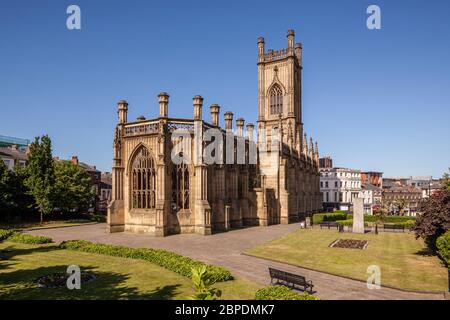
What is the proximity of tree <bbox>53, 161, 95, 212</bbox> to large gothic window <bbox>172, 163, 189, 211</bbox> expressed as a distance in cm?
2221

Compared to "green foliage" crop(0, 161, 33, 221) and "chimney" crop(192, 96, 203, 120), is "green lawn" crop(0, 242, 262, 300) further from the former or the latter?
"green foliage" crop(0, 161, 33, 221)

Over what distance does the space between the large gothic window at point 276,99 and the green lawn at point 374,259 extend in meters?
45.1

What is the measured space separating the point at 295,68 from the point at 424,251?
56689mm

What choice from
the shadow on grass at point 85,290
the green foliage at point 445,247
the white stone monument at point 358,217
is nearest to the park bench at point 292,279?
the shadow on grass at point 85,290

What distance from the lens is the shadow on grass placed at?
14281 millimetres

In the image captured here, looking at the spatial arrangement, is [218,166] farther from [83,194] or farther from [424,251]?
[83,194]

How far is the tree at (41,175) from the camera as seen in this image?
45156mm

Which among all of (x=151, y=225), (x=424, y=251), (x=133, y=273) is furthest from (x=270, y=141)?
(x=133, y=273)

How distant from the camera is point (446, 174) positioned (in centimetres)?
3388

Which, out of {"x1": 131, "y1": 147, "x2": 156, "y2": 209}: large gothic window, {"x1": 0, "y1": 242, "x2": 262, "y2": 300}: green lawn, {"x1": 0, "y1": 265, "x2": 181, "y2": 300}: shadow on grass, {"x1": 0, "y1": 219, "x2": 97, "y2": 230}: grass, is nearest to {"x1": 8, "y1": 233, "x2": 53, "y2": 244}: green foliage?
{"x1": 0, "y1": 242, "x2": 262, "y2": 300}: green lawn

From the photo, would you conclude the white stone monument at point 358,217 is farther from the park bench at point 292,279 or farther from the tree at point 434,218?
the park bench at point 292,279

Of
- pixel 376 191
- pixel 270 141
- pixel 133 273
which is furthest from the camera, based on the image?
pixel 376 191

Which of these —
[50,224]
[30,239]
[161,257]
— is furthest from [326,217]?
[50,224]
